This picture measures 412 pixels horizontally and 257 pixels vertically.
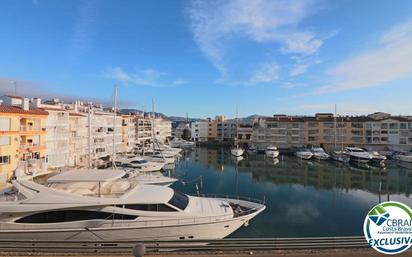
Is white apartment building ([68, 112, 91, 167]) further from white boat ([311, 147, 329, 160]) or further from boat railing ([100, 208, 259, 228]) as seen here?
white boat ([311, 147, 329, 160])

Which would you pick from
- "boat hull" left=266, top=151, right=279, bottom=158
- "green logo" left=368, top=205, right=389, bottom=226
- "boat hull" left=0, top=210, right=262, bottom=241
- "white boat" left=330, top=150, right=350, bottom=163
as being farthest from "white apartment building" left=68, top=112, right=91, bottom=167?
"white boat" left=330, top=150, right=350, bottom=163

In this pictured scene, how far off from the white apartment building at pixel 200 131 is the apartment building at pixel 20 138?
3348 inches

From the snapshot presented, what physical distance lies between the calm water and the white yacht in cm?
627

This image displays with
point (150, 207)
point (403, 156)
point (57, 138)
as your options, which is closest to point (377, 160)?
point (403, 156)

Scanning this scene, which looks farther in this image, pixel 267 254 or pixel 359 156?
pixel 359 156

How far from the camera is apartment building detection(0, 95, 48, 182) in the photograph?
29.1m

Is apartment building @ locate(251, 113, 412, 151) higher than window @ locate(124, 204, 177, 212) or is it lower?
higher

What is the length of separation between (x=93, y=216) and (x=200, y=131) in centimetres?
10631

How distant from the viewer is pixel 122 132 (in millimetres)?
70125

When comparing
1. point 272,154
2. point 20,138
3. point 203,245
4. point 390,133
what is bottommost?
point 272,154

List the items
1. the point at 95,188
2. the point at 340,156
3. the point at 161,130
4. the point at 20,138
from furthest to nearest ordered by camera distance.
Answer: the point at 161,130 → the point at 340,156 → the point at 20,138 → the point at 95,188

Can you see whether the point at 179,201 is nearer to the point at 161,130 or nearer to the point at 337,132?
the point at 337,132

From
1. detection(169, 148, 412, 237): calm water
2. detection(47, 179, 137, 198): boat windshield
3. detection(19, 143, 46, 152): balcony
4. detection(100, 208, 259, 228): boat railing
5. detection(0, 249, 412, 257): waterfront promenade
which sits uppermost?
detection(19, 143, 46, 152): balcony

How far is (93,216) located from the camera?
14.7 m
